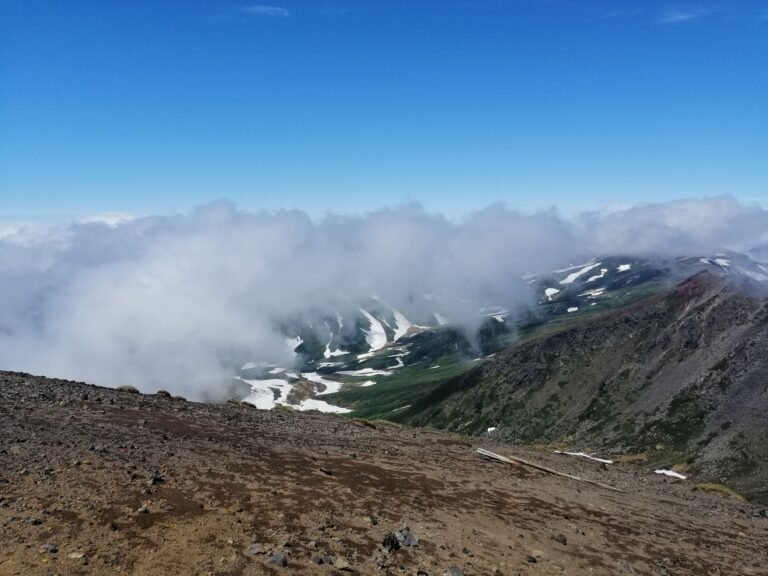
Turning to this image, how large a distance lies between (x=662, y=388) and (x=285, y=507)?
141 meters

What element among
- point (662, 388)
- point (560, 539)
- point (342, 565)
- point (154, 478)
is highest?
point (154, 478)

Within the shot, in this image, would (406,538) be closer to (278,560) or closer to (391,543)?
(391,543)

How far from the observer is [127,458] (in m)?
25.2

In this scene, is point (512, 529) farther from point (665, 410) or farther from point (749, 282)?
point (749, 282)

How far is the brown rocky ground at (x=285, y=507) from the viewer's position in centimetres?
1783

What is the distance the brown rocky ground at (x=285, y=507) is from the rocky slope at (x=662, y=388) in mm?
53985

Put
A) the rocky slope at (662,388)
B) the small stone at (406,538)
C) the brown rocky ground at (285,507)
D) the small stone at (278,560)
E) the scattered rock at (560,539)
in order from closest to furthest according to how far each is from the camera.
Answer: the small stone at (278,560), the brown rocky ground at (285,507), the small stone at (406,538), the scattered rock at (560,539), the rocky slope at (662,388)

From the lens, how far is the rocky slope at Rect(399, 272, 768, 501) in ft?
338

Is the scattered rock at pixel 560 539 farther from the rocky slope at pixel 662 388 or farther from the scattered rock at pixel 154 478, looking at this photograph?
the rocky slope at pixel 662 388

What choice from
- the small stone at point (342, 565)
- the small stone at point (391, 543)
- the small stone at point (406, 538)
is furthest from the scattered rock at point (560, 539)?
the small stone at point (342, 565)

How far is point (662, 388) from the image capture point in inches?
5463

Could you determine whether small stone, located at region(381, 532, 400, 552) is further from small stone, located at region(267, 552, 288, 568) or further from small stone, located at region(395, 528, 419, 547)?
small stone, located at region(267, 552, 288, 568)

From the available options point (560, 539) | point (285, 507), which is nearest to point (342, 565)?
point (285, 507)

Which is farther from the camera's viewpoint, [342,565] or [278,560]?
[342,565]
